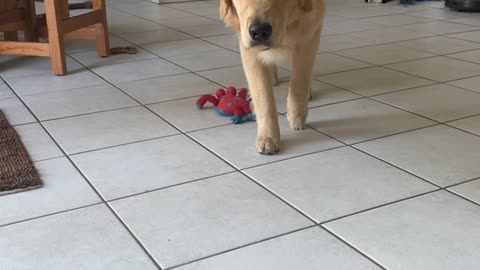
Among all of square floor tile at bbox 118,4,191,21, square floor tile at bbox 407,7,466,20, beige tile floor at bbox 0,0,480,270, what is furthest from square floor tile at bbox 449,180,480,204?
square floor tile at bbox 118,4,191,21

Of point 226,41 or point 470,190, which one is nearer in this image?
point 470,190

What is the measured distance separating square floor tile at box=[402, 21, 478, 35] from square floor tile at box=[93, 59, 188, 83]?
169cm

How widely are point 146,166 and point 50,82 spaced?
113cm

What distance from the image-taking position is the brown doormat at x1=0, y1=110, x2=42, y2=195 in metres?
1.55

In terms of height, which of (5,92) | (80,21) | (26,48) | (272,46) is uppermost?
(272,46)

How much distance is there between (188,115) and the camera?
2.12 m

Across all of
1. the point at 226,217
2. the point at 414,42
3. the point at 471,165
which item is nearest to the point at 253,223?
the point at 226,217

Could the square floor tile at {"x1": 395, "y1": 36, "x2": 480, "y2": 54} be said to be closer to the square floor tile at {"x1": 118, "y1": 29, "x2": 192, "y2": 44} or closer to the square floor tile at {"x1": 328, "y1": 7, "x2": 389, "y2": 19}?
the square floor tile at {"x1": 328, "y1": 7, "x2": 389, "y2": 19}

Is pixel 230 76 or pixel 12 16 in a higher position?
pixel 12 16

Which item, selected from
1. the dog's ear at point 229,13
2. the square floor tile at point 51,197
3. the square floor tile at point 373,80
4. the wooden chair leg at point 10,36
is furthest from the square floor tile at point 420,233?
the wooden chair leg at point 10,36

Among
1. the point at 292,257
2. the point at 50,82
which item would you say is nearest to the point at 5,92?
the point at 50,82

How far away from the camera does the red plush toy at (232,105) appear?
6.72 feet

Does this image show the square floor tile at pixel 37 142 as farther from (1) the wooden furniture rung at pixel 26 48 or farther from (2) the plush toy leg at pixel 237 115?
(1) the wooden furniture rung at pixel 26 48

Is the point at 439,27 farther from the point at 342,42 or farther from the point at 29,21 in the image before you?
the point at 29,21
